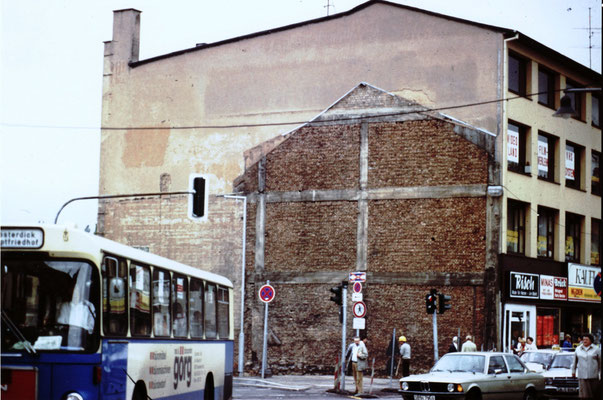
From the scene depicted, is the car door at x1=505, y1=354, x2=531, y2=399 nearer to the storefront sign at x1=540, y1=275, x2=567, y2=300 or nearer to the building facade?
the building facade

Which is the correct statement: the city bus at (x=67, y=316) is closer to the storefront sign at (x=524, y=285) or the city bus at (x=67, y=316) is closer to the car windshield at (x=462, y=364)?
the car windshield at (x=462, y=364)

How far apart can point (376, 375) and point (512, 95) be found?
11633 millimetres

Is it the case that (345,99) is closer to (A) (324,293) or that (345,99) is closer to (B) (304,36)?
(B) (304,36)

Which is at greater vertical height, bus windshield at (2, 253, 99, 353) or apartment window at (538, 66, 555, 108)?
apartment window at (538, 66, 555, 108)

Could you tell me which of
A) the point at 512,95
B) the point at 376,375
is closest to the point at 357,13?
the point at 512,95

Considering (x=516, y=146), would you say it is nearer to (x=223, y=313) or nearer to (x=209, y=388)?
(x=223, y=313)

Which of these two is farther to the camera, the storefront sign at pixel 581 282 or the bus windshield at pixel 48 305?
the storefront sign at pixel 581 282

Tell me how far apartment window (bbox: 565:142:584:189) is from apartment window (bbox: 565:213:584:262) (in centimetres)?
136

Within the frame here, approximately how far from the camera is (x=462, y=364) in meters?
22.2

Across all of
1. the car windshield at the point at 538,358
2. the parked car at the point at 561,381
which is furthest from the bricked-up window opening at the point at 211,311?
the car windshield at the point at 538,358

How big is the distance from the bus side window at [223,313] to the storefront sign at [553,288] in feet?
74.4

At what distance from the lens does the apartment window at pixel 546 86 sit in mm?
41750

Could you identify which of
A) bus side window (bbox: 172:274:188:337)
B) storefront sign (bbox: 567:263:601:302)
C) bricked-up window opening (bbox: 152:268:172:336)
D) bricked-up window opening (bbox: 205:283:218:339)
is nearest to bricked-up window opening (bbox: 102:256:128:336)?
bricked-up window opening (bbox: 152:268:172:336)

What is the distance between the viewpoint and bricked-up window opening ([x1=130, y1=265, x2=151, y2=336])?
1419cm
